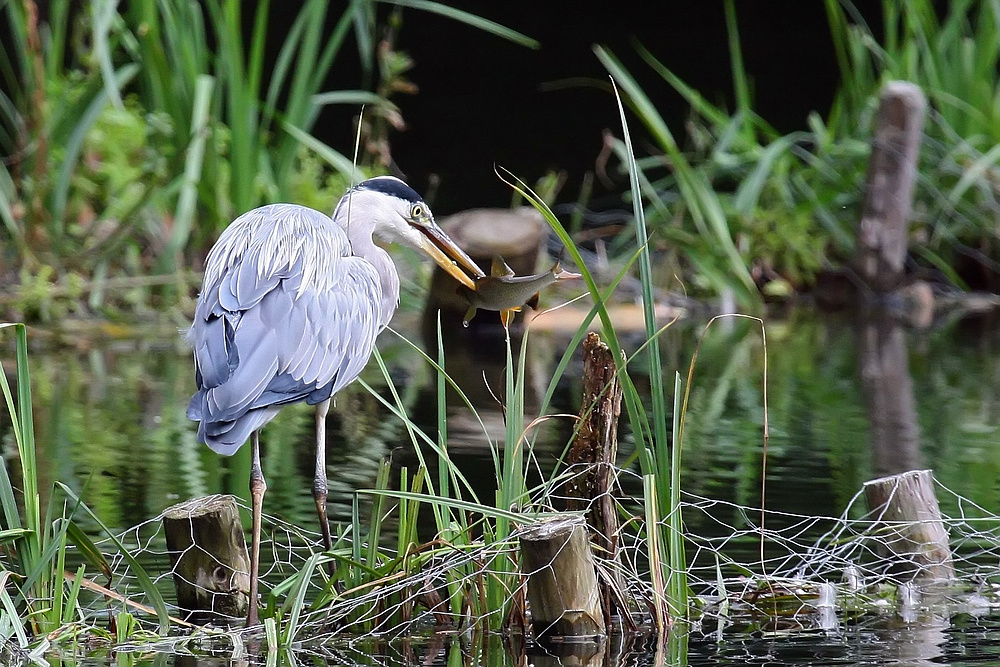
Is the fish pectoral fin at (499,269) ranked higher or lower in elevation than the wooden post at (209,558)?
higher

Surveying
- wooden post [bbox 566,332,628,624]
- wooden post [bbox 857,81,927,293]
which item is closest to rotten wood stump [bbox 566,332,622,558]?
wooden post [bbox 566,332,628,624]

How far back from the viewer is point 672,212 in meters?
9.86

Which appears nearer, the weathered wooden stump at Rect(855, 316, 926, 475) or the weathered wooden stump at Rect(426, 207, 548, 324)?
the weathered wooden stump at Rect(855, 316, 926, 475)

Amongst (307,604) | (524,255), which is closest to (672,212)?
(524,255)

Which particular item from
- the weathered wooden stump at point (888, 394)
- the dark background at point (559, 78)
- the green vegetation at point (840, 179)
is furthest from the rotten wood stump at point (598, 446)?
the dark background at point (559, 78)

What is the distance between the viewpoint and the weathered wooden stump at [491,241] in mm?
8273

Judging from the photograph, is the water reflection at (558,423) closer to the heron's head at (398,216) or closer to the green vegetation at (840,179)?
the heron's head at (398,216)

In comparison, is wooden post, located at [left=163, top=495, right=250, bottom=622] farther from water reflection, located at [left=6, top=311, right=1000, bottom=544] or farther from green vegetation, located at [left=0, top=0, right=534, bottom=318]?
green vegetation, located at [left=0, top=0, right=534, bottom=318]

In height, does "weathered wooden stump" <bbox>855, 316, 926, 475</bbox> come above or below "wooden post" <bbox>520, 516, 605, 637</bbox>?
above

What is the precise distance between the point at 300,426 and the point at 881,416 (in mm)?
2485

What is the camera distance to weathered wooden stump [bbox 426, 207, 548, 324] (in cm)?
827

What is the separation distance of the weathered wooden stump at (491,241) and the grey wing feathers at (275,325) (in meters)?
4.31

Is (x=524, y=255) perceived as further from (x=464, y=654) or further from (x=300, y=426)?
(x=464, y=654)

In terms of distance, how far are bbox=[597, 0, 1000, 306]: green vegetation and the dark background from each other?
342 centimetres
